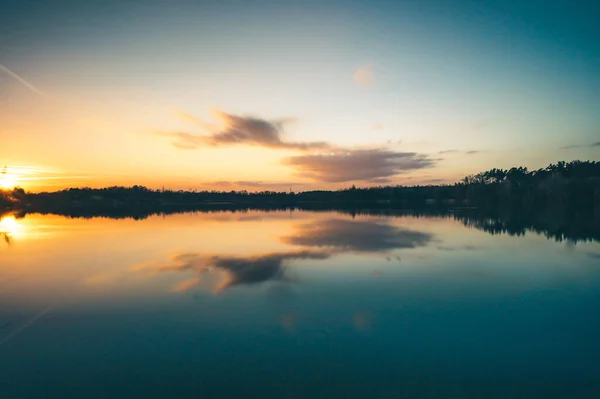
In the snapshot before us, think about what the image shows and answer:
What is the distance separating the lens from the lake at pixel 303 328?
7406mm

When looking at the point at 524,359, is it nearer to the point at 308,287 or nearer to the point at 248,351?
the point at 248,351

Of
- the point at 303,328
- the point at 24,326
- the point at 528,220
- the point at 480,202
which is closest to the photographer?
the point at 303,328

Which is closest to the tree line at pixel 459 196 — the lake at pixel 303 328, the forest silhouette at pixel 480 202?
the forest silhouette at pixel 480 202

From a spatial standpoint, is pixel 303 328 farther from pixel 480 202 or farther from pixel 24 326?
pixel 480 202

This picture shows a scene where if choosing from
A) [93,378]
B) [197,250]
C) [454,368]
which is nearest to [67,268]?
[197,250]

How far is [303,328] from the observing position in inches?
408

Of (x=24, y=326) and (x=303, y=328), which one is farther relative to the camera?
(x=24, y=326)

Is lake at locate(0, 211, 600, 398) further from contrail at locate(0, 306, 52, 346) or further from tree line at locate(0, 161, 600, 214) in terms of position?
tree line at locate(0, 161, 600, 214)

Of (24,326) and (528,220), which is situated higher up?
(528,220)

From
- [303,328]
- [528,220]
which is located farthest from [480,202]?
[303,328]

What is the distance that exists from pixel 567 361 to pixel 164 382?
10000 mm

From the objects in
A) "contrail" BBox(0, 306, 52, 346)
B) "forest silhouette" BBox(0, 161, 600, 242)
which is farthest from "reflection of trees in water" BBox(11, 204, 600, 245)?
"contrail" BBox(0, 306, 52, 346)

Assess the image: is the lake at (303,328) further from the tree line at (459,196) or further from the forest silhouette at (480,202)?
the tree line at (459,196)

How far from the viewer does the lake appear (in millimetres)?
7406
